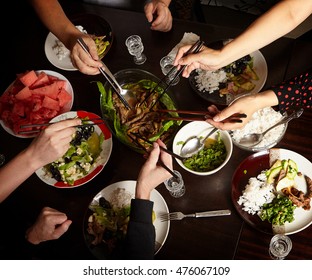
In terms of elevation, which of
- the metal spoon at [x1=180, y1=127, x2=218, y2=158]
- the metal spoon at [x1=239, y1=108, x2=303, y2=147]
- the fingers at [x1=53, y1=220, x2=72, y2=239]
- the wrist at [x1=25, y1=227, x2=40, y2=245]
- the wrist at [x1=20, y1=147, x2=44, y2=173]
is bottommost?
the metal spoon at [x1=239, y1=108, x2=303, y2=147]

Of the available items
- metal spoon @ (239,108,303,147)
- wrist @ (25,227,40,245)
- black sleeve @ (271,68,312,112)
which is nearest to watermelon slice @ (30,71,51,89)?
wrist @ (25,227,40,245)

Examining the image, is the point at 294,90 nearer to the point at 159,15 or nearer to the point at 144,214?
the point at 159,15

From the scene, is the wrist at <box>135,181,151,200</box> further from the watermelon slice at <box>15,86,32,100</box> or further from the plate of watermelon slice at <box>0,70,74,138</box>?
the watermelon slice at <box>15,86,32,100</box>

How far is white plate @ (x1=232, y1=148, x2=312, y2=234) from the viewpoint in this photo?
1.64 meters

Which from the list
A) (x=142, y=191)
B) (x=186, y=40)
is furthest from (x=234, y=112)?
(x=186, y=40)

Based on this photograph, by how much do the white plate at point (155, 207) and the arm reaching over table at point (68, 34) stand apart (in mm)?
651

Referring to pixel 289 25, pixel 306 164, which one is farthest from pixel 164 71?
pixel 306 164

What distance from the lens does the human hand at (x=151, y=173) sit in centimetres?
155

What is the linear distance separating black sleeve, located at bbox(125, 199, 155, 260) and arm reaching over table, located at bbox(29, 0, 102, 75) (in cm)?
79

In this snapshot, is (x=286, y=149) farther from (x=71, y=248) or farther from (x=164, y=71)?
(x=71, y=248)

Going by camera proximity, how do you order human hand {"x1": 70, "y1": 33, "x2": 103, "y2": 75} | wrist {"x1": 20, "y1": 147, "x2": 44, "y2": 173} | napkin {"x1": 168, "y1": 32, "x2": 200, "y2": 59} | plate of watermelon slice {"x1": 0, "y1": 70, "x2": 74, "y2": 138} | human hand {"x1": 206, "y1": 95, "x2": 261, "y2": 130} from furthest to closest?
napkin {"x1": 168, "y1": 32, "x2": 200, "y2": 59}, plate of watermelon slice {"x1": 0, "y1": 70, "x2": 74, "y2": 138}, human hand {"x1": 70, "y1": 33, "x2": 103, "y2": 75}, wrist {"x1": 20, "y1": 147, "x2": 44, "y2": 173}, human hand {"x1": 206, "y1": 95, "x2": 261, "y2": 130}

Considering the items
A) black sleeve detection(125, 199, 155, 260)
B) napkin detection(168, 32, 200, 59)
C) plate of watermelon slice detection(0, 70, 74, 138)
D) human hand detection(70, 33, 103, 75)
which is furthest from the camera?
napkin detection(168, 32, 200, 59)

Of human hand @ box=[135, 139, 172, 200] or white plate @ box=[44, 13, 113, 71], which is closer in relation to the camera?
human hand @ box=[135, 139, 172, 200]

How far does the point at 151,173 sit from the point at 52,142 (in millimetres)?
508
